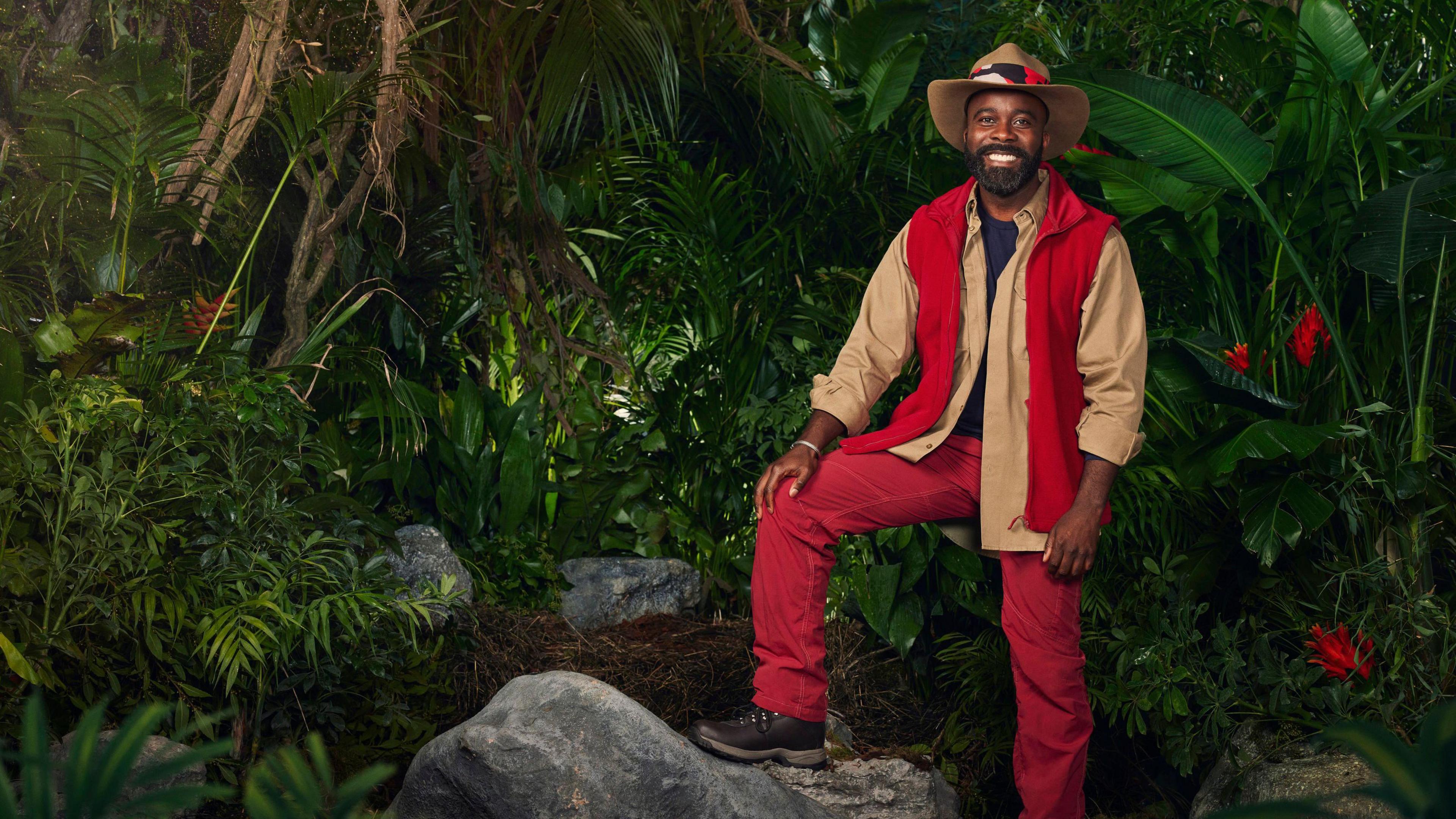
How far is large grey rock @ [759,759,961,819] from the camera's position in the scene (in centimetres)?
287

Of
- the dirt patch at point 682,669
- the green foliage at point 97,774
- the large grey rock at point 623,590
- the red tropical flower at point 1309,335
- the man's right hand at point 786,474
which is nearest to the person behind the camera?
the green foliage at point 97,774

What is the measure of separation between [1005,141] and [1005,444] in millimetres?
717

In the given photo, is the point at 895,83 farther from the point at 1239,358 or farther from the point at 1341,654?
the point at 1341,654

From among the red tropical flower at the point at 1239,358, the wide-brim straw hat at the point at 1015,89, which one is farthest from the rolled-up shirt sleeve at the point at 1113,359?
the red tropical flower at the point at 1239,358

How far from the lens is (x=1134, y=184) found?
3.18 meters

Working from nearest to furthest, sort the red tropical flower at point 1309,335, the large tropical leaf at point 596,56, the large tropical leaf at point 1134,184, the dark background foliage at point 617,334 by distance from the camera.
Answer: the dark background foliage at point 617,334 < the red tropical flower at point 1309,335 < the large tropical leaf at point 1134,184 < the large tropical leaf at point 596,56

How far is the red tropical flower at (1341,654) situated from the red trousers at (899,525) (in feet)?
2.10

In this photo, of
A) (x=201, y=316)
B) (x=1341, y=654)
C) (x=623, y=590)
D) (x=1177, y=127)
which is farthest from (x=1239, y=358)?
(x=201, y=316)

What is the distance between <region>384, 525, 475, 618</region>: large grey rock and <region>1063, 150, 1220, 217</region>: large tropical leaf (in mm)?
2231

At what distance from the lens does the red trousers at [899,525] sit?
8.34 ft

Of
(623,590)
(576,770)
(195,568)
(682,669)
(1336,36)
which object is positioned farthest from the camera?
(623,590)

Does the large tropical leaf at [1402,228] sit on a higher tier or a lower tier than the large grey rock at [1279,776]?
higher

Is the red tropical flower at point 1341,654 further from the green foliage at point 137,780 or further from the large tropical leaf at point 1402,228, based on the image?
the green foliage at point 137,780

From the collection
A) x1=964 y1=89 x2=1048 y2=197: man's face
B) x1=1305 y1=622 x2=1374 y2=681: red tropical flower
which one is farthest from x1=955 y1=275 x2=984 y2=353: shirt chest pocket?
x1=1305 y1=622 x2=1374 y2=681: red tropical flower
